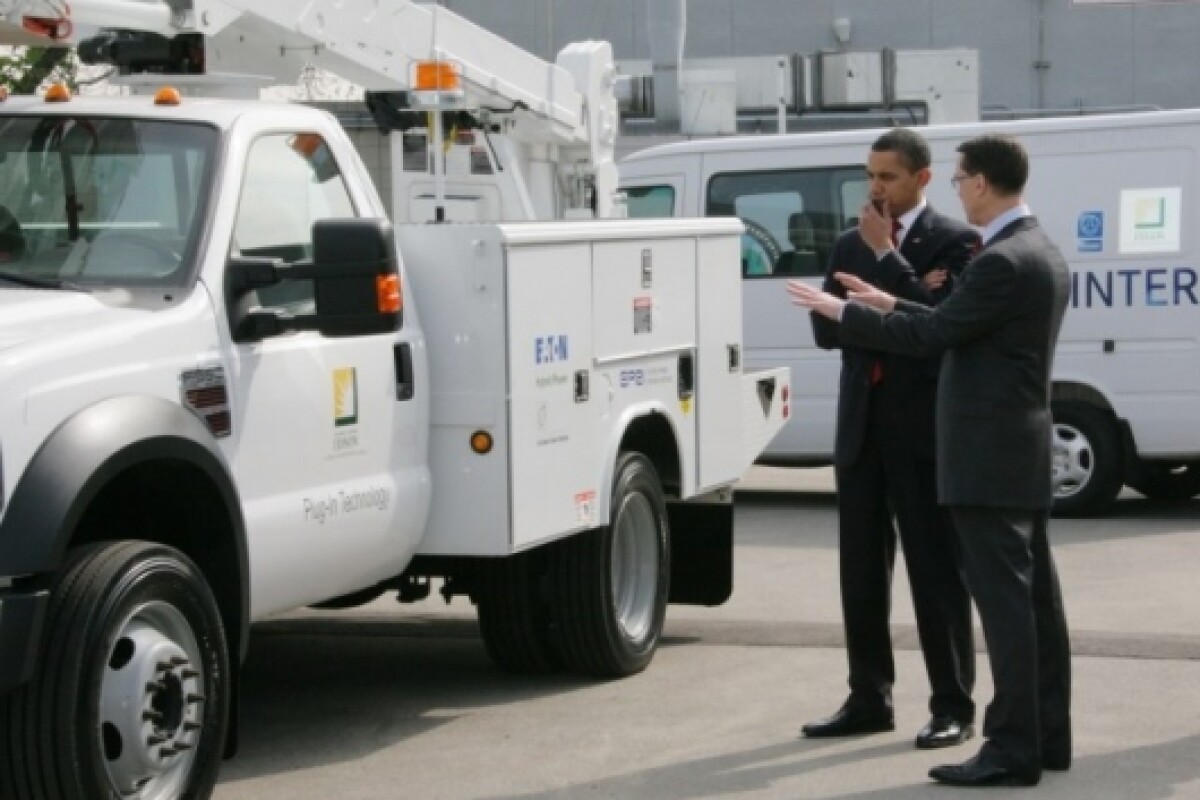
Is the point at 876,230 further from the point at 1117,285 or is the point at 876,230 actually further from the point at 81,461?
the point at 1117,285

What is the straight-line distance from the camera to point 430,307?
7.91 m

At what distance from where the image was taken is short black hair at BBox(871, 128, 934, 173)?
786 centimetres

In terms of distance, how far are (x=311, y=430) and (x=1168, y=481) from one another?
368 inches

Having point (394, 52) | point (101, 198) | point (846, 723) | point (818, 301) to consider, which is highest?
point (394, 52)

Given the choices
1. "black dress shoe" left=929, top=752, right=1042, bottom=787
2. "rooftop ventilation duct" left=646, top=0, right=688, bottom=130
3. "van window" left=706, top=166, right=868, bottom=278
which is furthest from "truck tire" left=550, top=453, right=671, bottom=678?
"rooftop ventilation duct" left=646, top=0, right=688, bottom=130

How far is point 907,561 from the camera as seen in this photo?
7.89m

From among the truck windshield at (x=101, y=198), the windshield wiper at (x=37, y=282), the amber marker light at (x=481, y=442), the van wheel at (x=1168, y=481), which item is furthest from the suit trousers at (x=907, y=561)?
the van wheel at (x=1168, y=481)

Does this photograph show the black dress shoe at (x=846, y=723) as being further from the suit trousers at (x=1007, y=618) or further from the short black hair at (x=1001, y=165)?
the short black hair at (x=1001, y=165)

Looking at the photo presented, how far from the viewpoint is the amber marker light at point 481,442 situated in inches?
311

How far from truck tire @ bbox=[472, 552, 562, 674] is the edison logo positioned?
1476mm

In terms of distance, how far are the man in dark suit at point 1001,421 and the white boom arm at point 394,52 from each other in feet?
9.96

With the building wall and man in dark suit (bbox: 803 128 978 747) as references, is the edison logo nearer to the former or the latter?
A: man in dark suit (bbox: 803 128 978 747)

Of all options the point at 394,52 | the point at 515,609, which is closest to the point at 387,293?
the point at 515,609

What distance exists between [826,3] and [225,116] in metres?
27.0
